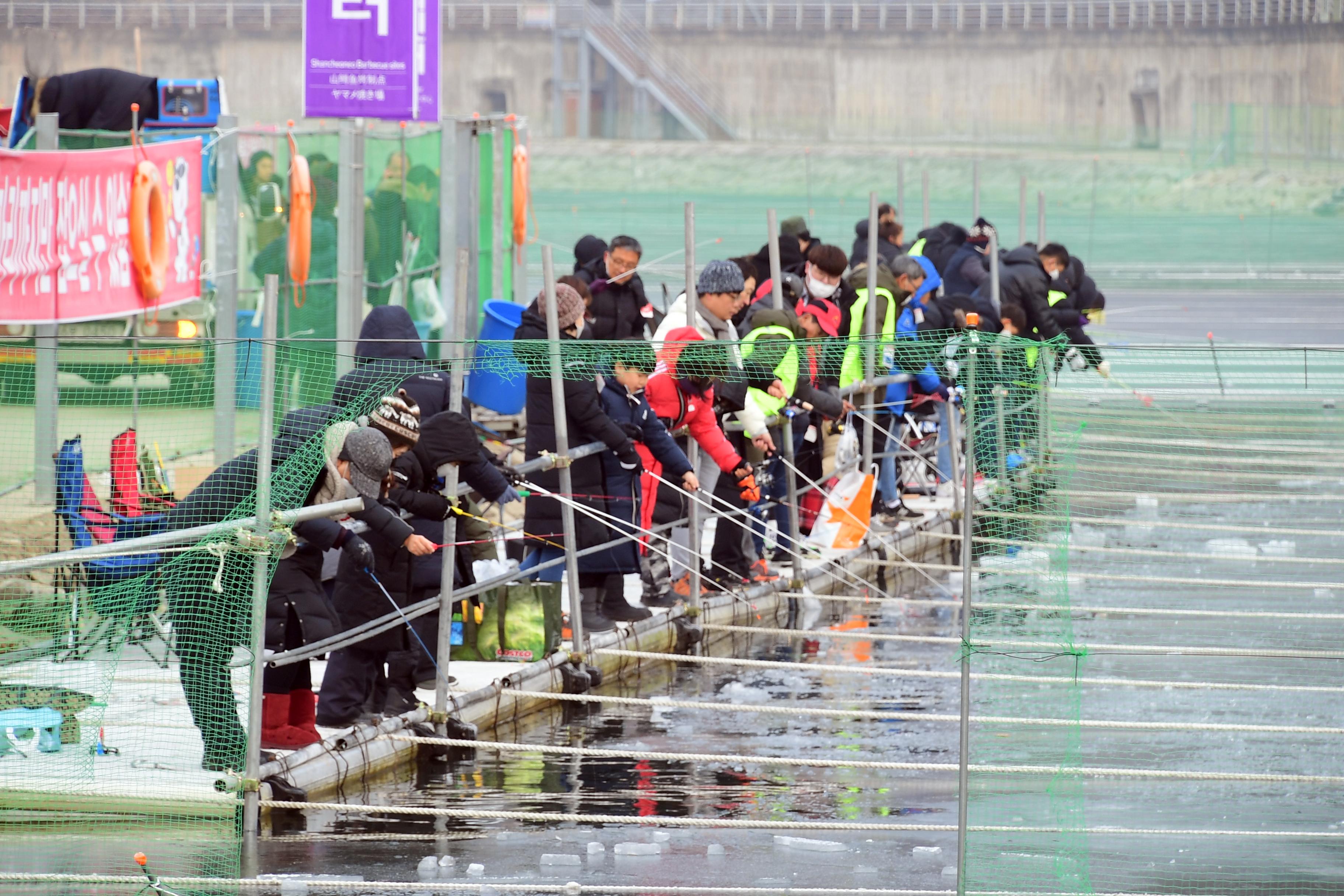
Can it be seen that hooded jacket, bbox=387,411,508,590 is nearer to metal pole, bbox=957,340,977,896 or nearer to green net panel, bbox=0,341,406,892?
green net panel, bbox=0,341,406,892

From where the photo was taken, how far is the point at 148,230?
12.2m

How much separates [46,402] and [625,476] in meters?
3.85

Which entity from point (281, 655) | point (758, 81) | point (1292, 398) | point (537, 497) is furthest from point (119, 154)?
point (758, 81)

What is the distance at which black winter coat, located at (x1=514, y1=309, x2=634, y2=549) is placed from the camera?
9383 millimetres

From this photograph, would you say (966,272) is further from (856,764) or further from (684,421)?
(856,764)

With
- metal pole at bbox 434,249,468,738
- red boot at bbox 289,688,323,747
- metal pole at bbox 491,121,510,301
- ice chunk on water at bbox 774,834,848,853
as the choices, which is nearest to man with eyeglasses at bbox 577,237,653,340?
metal pole at bbox 434,249,468,738

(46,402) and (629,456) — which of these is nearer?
(629,456)

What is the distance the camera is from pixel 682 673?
33.1ft

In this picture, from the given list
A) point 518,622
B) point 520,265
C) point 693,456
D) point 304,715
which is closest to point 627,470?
point 693,456

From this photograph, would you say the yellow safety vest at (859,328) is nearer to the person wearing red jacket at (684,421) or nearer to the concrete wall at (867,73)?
the person wearing red jacket at (684,421)

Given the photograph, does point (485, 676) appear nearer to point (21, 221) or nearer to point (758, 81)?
point (21, 221)

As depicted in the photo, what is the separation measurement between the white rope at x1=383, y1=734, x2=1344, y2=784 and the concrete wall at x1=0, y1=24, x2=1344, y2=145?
166 feet

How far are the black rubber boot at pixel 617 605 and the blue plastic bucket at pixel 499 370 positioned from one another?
1.13m

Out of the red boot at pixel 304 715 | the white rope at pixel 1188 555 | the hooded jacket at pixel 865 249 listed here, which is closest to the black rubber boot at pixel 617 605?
the white rope at pixel 1188 555
